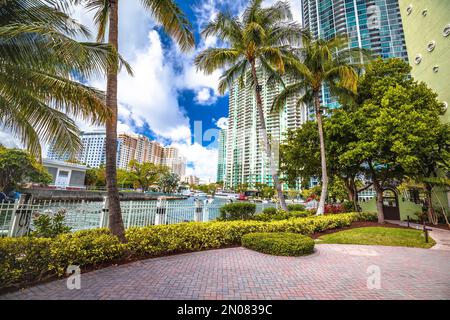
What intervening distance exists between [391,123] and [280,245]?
970 cm

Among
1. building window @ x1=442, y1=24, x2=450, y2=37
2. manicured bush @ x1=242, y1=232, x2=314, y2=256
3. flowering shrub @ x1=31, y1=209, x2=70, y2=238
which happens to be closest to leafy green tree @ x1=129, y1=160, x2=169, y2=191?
flowering shrub @ x1=31, y1=209, x2=70, y2=238

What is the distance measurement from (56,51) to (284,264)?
6.73 metres

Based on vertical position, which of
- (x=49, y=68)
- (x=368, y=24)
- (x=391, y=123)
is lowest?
(x=49, y=68)

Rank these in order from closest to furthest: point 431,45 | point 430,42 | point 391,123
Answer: point 391,123, point 431,45, point 430,42

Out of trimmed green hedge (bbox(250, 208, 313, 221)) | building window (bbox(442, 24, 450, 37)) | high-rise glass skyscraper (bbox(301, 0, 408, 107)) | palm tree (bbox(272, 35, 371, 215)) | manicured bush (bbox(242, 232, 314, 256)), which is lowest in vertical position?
manicured bush (bbox(242, 232, 314, 256))

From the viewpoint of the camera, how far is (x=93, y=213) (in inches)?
264

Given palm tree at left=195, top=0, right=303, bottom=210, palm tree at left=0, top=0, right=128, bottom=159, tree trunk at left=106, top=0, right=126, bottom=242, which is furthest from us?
palm tree at left=195, top=0, right=303, bottom=210

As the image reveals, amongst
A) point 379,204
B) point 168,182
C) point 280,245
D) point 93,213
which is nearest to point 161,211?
point 93,213

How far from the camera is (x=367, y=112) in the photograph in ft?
38.4

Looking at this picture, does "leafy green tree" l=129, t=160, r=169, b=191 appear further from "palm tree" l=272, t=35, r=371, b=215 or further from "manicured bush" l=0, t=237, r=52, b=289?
"manicured bush" l=0, t=237, r=52, b=289

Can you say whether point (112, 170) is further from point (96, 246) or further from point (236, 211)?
point (236, 211)

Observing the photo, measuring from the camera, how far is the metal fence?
5.04 metres

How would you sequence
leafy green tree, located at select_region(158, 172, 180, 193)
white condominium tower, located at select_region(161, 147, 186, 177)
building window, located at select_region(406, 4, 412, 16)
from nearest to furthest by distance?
building window, located at select_region(406, 4, 412, 16)
leafy green tree, located at select_region(158, 172, 180, 193)
white condominium tower, located at select_region(161, 147, 186, 177)

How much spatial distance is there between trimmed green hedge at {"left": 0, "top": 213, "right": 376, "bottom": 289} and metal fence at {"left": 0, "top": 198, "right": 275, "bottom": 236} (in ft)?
5.21
